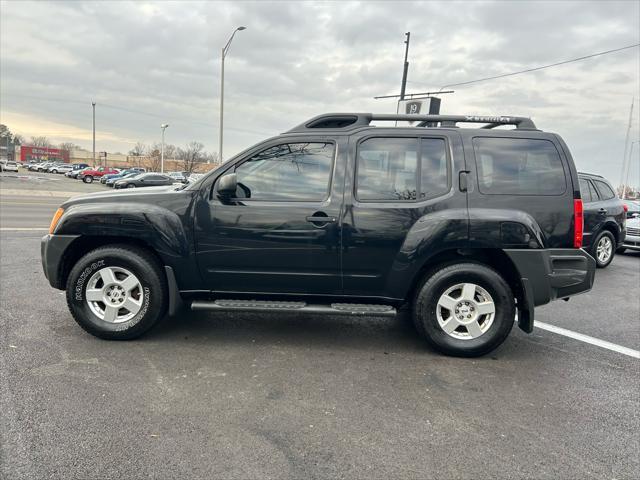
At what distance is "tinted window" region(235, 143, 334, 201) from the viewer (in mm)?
4113

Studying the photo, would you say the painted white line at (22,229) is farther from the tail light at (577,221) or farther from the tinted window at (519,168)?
the tail light at (577,221)

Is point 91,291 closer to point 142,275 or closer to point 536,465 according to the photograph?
point 142,275

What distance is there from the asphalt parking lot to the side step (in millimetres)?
370

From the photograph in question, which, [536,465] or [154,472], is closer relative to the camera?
[154,472]

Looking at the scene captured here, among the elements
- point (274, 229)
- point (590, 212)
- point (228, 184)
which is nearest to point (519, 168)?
point (274, 229)

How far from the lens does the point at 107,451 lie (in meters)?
2.55

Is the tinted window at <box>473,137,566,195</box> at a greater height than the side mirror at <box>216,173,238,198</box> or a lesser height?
greater

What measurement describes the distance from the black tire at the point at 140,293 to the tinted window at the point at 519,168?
3.05m

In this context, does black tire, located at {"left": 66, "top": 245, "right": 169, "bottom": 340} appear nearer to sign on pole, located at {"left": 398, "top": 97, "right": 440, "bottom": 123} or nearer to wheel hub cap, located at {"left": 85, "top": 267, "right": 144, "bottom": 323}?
wheel hub cap, located at {"left": 85, "top": 267, "right": 144, "bottom": 323}

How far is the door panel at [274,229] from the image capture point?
4027mm

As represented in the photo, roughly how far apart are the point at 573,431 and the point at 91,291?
3969mm

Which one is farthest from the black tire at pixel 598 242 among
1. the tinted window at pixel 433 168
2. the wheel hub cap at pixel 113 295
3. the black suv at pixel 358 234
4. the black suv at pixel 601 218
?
the wheel hub cap at pixel 113 295

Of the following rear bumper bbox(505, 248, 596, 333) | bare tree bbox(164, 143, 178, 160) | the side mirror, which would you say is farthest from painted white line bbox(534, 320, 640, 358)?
bare tree bbox(164, 143, 178, 160)

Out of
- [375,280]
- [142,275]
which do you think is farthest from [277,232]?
[142,275]
